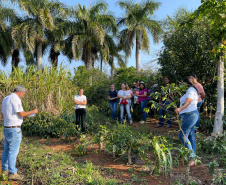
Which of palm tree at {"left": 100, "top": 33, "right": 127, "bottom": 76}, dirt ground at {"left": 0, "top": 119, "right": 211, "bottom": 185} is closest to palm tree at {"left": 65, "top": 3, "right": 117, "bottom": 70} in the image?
palm tree at {"left": 100, "top": 33, "right": 127, "bottom": 76}

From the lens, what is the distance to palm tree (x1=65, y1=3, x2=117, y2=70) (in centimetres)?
1873

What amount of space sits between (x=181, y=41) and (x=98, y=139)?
478 centimetres

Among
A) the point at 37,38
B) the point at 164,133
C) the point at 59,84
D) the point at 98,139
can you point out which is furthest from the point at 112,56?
the point at 98,139

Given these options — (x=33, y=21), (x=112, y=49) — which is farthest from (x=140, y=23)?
(x=33, y=21)

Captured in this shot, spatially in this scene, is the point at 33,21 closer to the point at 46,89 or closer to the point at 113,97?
the point at 46,89

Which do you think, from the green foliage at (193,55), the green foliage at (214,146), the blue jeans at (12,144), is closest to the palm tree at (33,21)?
the green foliage at (193,55)

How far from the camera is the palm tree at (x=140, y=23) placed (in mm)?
18906

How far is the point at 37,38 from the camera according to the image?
19.9m

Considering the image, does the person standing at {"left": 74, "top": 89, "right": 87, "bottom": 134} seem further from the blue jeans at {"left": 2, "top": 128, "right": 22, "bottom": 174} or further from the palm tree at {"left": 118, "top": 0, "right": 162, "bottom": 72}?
the palm tree at {"left": 118, "top": 0, "right": 162, "bottom": 72}

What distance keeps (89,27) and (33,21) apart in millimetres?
4937

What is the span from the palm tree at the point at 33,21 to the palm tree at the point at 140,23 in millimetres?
6314

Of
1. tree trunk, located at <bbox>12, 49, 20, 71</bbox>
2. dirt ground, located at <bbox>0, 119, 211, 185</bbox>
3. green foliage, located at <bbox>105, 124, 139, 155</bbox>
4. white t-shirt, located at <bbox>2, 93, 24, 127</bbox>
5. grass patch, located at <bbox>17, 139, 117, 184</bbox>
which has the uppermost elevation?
tree trunk, located at <bbox>12, 49, 20, 71</bbox>

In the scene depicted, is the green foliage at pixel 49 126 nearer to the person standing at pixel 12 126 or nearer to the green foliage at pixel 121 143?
the green foliage at pixel 121 143

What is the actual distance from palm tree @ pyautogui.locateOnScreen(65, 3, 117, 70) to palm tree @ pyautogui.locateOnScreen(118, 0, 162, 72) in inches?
60.2
